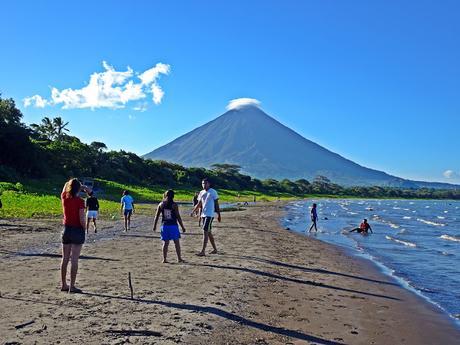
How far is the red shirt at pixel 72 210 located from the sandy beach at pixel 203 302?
1.13m

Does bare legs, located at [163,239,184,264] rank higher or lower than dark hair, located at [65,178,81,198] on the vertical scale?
lower

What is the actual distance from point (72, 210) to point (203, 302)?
8.14ft

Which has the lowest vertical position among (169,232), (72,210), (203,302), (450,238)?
(450,238)

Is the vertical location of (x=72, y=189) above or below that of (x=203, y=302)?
above

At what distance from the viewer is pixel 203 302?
7.41m

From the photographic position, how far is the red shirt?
732cm

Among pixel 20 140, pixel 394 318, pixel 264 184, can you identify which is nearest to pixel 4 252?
pixel 394 318

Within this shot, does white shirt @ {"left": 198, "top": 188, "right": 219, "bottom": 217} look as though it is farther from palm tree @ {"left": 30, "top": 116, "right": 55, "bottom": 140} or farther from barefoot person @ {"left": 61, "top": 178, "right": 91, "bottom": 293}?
palm tree @ {"left": 30, "top": 116, "right": 55, "bottom": 140}

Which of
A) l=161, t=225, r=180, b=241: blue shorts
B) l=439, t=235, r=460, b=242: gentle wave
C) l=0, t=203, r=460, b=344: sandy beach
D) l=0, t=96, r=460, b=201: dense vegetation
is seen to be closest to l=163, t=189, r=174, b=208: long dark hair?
l=161, t=225, r=180, b=241: blue shorts

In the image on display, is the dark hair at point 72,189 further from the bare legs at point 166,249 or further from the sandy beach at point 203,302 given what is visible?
the bare legs at point 166,249

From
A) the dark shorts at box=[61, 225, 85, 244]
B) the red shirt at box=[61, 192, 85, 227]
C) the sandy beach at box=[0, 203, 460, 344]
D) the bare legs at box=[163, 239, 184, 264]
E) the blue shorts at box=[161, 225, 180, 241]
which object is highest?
the red shirt at box=[61, 192, 85, 227]

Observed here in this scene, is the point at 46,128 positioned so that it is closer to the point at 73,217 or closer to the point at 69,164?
the point at 69,164

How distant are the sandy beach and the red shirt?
44.4 inches

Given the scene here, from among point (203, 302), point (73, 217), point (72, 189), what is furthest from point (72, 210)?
point (203, 302)
